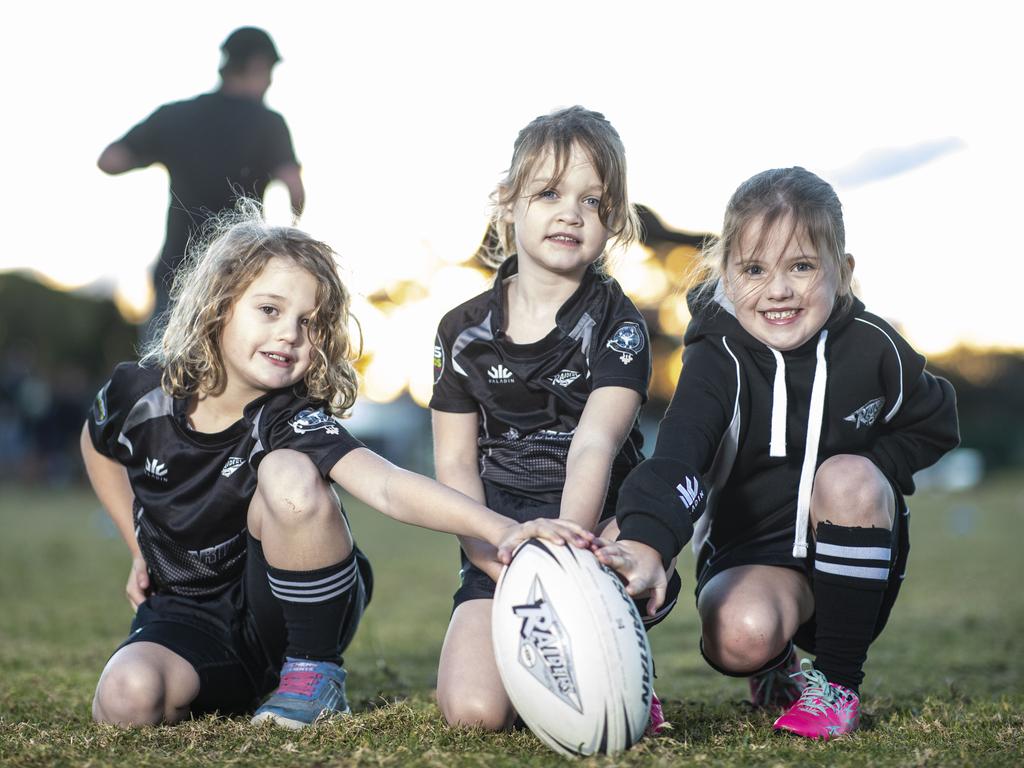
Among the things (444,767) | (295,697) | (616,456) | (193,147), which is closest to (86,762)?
(295,697)

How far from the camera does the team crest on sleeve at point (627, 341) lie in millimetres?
2934

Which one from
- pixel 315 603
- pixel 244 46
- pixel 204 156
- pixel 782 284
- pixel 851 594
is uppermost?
pixel 244 46

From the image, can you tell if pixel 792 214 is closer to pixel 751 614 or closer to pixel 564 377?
pixel 564 377

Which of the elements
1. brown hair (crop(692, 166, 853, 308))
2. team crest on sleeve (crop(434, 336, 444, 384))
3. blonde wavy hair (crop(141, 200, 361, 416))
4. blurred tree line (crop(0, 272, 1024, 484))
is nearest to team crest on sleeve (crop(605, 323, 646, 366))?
brown hair (crop(692, 166, 853, 308))

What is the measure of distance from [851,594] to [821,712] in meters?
0.32

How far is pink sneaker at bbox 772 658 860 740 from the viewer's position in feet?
8.20

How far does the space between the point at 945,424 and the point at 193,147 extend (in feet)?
11.4

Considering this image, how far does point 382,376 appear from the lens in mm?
24297

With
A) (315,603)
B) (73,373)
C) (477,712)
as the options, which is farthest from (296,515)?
(73,373)

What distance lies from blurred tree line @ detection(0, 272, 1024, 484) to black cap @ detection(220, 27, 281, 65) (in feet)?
49.2

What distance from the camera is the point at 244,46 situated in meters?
5.16

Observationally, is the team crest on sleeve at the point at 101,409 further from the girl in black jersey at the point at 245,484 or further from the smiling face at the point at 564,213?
the smiling face at the point at 564,213

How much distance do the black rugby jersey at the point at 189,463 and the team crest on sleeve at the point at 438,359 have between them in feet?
1.28

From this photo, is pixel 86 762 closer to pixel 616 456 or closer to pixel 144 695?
pixel 144 695
